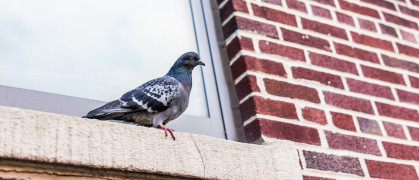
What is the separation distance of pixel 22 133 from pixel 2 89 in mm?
305

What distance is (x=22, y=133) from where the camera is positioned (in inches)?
42.0

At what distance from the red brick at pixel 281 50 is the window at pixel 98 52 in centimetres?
21

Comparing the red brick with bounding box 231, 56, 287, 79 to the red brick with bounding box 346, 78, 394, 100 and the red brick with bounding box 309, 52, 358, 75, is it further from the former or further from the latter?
the red brick with bounding box 346, 78, 394, 100

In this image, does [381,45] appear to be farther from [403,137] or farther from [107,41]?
[107,41]

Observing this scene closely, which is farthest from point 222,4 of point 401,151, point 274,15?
point 401,151

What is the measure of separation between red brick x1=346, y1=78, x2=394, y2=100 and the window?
0.61 metres

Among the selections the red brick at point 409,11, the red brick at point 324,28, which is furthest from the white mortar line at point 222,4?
the red brick at point 409,11

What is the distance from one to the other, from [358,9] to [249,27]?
2.34 ft

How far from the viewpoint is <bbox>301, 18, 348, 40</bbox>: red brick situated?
1901 millimetres

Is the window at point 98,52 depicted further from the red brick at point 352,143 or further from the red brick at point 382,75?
the red brick at point 382,75

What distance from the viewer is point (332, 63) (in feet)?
6.05

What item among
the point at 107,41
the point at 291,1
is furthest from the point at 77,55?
the point at 291,1

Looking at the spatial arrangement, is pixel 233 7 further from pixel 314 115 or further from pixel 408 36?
pixel 408 36

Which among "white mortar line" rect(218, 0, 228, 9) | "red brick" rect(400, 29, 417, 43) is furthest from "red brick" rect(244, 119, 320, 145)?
"red brick" rect(400, 29, 417, 43)
